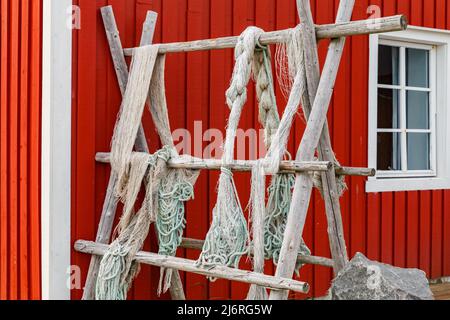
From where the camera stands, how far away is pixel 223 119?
16.7 ft

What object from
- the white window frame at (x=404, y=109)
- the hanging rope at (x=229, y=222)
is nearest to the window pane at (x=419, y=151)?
the white window frame at (x=404, y=109)

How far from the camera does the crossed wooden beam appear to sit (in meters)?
3.46

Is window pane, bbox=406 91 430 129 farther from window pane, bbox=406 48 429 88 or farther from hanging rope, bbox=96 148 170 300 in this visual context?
hanging rope, bbox=96 148 170 300

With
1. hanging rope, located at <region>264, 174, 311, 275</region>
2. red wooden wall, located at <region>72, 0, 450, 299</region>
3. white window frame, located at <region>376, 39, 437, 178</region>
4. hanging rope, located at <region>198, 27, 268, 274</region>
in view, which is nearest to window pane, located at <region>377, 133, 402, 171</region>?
white window frame, located at <region>376, 39, 437, 178</region>

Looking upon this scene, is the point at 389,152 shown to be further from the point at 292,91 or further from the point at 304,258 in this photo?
the point at 292,91

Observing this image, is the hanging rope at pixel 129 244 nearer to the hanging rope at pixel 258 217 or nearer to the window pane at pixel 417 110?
the hanging rope at pixel 258 217

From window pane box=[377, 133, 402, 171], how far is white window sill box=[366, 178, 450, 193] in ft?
0.52

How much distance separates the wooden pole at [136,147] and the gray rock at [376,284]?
1418 millimetres

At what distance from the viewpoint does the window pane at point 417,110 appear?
20.9 feet

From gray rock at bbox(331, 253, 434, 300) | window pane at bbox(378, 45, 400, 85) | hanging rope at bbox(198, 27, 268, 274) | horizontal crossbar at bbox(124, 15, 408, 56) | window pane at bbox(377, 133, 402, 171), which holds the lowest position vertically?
gray rock at bbox(331, 253, 434, 300)

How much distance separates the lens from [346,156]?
18.9 feet

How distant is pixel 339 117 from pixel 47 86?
233cm

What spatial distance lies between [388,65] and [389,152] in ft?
2.37
